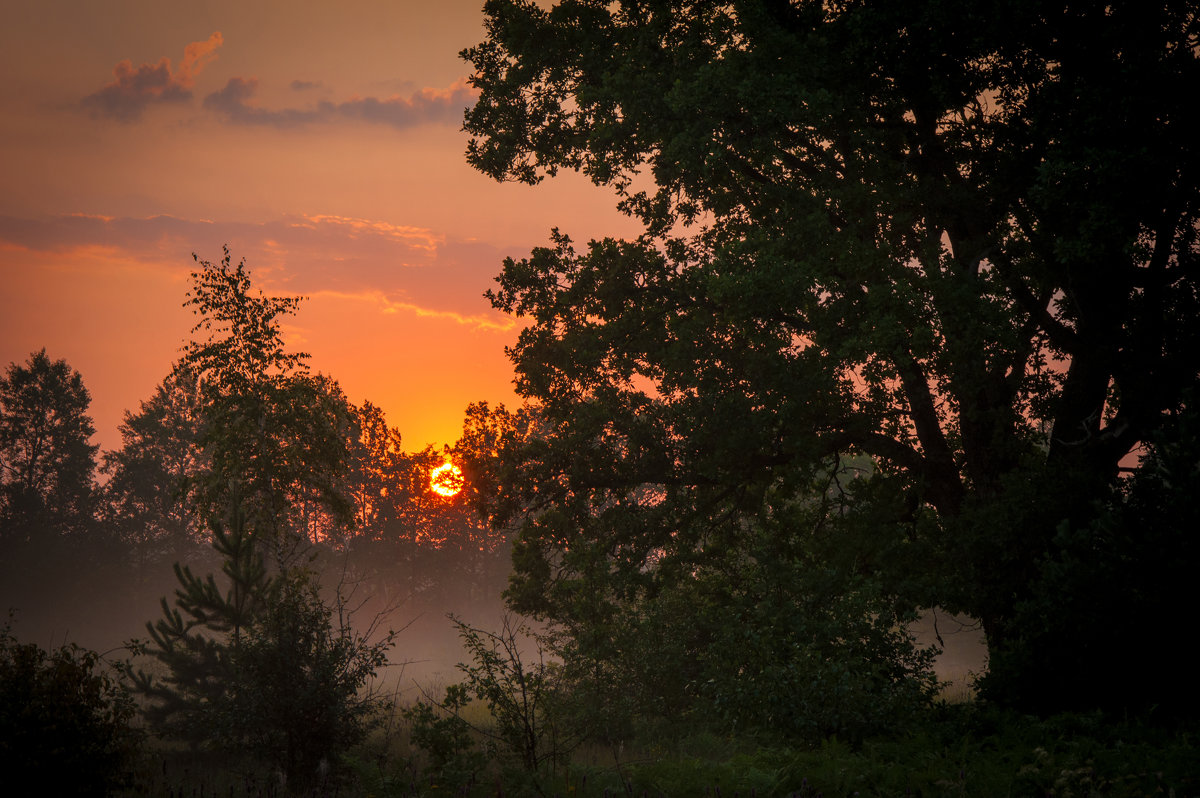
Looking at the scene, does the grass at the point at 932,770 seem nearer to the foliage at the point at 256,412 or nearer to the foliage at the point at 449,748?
the foliage at the point at 449,748

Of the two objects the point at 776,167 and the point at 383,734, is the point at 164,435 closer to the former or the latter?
the point at 383,734

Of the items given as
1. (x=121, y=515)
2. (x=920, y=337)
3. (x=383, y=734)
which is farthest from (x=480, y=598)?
(x=920, y=337)

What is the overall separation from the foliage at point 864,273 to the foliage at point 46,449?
51944 millimetres

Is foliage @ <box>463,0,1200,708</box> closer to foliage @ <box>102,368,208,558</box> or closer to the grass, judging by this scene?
the grass

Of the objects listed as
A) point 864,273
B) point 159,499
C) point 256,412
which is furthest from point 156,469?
point 864,273

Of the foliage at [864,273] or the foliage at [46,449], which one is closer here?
the foliage at [864,273]

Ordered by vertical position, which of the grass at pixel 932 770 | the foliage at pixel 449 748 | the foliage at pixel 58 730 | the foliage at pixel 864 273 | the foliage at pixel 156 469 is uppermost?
the foliage at pixel 156 469

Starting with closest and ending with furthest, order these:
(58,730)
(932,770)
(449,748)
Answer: (932,770)
(58,730)
(449,748)

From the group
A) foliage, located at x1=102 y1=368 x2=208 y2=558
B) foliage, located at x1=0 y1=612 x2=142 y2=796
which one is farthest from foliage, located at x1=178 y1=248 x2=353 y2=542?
foliage, located at x1=102 y1=368 x2=208 y2=558

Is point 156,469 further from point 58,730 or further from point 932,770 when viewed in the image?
point 932,770

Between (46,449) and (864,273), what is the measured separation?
207 ft

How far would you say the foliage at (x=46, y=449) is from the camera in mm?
54875

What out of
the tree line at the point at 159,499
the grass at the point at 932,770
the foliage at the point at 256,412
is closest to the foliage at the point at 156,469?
the tree line at the point at 159,499

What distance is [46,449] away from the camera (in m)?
59.0
